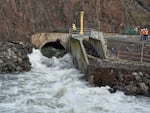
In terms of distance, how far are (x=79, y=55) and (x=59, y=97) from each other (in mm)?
8163

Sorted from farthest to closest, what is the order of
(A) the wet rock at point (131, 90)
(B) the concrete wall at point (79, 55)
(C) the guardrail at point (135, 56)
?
(B) the concrete wall at point (79, 55), (C) the guardrail at point (135, 56), (A) the wet rock at point (131, 90)

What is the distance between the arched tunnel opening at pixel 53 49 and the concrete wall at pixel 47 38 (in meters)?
0.50

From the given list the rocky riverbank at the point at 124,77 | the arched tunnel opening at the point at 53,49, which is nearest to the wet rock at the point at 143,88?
the rocky riverbank at the point at 124,77

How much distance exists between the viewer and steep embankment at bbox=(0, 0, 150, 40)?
3478 centimetres

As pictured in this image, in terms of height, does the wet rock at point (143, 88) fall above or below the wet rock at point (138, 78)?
below

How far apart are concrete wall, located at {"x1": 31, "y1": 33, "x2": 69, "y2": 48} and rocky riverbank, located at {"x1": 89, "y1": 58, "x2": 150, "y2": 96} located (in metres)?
13.4

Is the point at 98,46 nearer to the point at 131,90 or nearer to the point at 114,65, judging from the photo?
the point at 114,65

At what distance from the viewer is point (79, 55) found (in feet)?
94.9

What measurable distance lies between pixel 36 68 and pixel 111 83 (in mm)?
9141

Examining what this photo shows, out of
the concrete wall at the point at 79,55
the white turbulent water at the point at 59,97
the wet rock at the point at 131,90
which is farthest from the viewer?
the concrete wall at the point at 79,55

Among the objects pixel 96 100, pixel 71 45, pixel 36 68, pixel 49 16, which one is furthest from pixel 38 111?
pixel 49 16

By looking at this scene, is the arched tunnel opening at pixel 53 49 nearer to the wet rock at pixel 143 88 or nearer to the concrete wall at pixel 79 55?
the concrete wall at pixel 79 55

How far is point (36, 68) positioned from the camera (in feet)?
99.3

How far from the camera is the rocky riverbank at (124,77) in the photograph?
22.6 meters
